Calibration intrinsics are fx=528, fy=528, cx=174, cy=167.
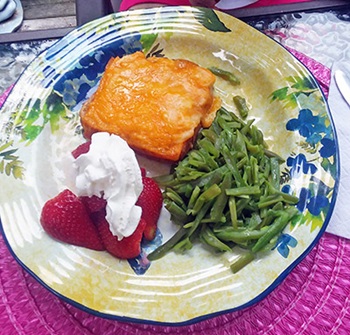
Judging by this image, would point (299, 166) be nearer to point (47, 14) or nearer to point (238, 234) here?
point (238, 234)

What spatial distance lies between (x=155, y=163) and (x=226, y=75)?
341mm

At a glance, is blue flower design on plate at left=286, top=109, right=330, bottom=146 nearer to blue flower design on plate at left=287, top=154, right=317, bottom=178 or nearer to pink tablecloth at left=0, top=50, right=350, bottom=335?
blue flower design on plate at left=287, top=154, right=317, bottom=178

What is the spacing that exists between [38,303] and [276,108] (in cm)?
79

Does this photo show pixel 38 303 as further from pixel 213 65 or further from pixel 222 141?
pixel 213 65

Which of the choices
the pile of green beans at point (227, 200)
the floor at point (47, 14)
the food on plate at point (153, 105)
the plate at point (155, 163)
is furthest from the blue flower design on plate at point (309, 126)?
the floor at point (47, 14)

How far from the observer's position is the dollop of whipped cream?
46.0 inches

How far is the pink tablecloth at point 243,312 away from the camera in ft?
3.86

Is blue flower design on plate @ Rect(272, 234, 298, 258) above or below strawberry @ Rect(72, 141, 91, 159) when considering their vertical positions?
below

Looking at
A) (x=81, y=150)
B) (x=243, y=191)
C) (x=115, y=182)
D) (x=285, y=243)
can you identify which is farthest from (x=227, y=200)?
(x=81, y=150)

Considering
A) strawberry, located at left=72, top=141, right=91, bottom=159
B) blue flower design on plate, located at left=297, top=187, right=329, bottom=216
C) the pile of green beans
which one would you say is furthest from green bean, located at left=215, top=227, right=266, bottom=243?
strawberry, located at left=72, top=141, right=91, bottom=159

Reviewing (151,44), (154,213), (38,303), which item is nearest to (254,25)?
(151,44)

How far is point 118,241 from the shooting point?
3.92 feet

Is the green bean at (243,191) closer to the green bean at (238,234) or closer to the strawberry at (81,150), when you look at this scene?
the green bean at (238,234)

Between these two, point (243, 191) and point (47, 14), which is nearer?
point (243, 191)
